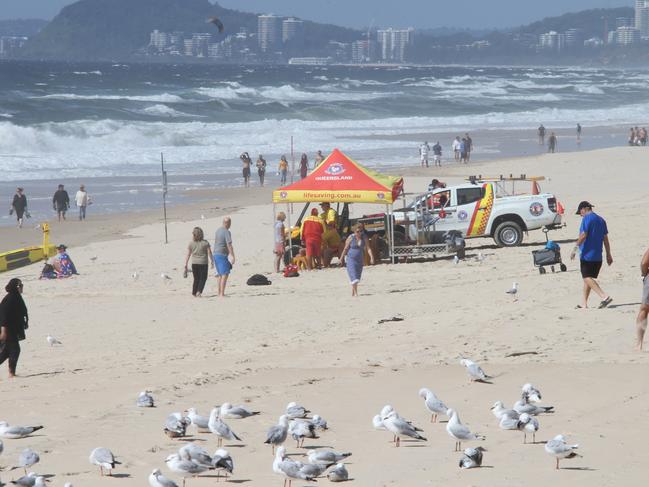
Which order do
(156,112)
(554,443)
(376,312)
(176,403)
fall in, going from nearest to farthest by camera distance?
(554,443), (176,403), (376,312), (156,112)

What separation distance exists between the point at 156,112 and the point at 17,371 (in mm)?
59954

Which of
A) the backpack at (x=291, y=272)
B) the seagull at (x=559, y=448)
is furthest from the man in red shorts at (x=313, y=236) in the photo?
the seagull at (x=559, y=448)

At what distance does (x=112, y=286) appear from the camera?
64.6 ft

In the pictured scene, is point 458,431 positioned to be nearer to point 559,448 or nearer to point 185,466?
point 559,448

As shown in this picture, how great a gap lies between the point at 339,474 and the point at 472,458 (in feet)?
3.06

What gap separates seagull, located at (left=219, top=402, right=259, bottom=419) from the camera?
9.99 metres

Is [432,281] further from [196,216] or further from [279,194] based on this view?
[196,216]

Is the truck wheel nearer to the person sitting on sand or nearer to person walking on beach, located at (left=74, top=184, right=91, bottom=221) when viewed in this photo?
the person sitting on sand

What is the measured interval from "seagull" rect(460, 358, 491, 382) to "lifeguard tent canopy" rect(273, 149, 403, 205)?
8.49 meters

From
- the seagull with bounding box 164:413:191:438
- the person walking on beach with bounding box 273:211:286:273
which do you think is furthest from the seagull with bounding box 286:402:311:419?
the person walking on beach with bounding box 273:211:286:273

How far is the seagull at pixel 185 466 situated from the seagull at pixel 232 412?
5.36ft

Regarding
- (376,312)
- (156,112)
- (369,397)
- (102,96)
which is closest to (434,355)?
(369,397)

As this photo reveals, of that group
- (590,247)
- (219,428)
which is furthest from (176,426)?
(590,247)

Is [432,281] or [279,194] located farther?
→ [279,194]
